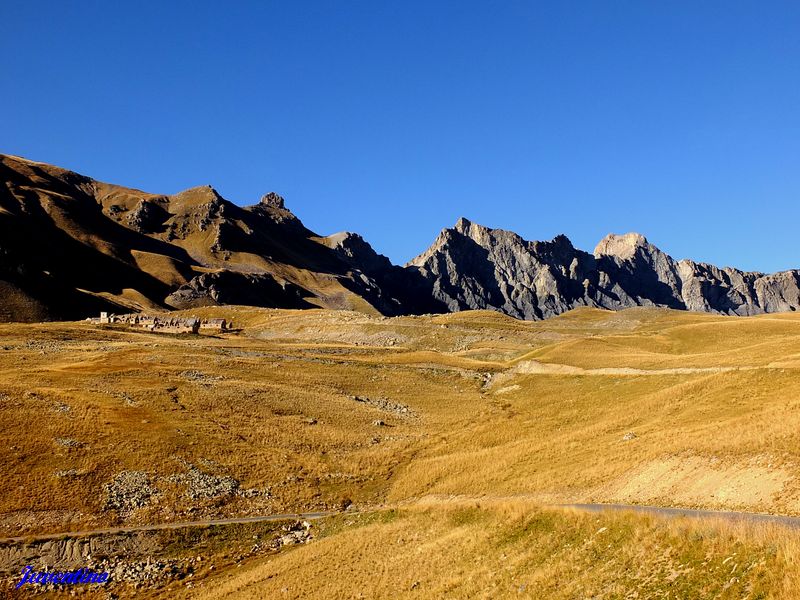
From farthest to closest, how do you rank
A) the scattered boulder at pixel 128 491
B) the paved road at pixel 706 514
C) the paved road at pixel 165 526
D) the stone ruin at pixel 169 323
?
the stone ruin at pixel 169 323 < the scattered boulder at pixel 128 491 < the paved road at pixel 165 526 < the paved road at pixel 706 514

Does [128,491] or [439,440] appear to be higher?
[439,440]

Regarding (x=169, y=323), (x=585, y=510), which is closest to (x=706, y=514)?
(x=585, y=510)

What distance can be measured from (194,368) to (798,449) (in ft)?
249

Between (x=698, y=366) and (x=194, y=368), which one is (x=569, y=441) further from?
(x=194, y=368)

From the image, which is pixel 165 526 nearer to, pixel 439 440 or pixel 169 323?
pixel 439 440

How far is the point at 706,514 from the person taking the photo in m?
24.0

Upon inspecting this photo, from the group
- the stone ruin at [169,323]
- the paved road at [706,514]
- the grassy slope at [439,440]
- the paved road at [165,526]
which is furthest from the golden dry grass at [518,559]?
the stone ruin at [169,323]

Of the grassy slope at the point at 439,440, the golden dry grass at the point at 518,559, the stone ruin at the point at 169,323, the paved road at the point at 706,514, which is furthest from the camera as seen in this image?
the stone ruin at the point at 169,323

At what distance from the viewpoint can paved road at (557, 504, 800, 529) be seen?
20953mm

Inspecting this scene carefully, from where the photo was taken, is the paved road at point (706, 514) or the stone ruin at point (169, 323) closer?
the paved road at point (706, 514)

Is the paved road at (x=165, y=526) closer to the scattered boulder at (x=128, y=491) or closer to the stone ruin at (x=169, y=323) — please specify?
the scattered boulder at (x=128, y=491)

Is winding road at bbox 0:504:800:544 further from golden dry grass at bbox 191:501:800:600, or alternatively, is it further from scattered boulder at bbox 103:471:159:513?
scattered boulder at bbox 103:471:159:513

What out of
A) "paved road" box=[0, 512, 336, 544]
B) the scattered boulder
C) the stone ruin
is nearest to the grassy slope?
the scattered boulder

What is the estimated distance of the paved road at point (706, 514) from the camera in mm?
20953
